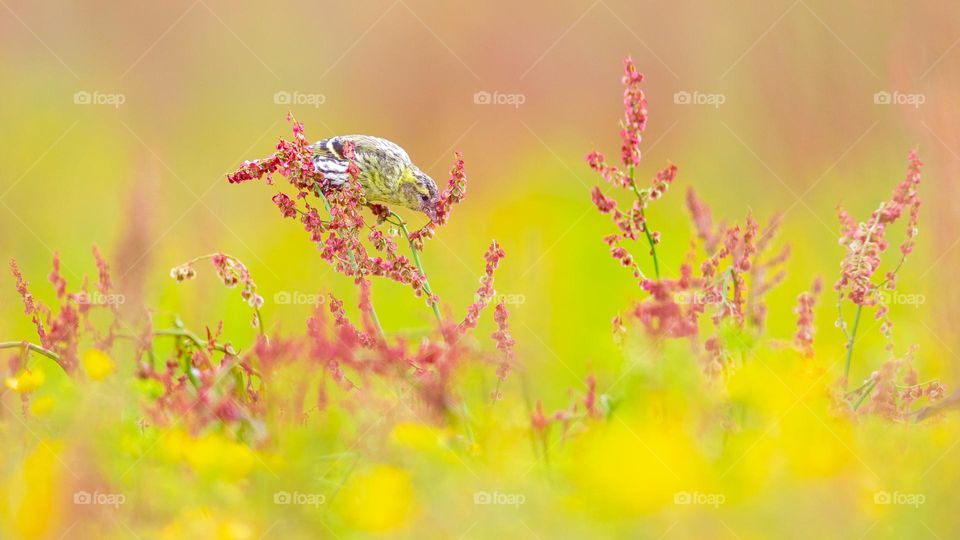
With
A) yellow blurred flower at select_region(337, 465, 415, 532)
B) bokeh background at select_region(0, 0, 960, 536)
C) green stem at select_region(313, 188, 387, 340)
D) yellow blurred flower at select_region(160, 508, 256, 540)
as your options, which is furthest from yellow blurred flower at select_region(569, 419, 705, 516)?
bokeh background at select_region(0, 0, 960, 536)

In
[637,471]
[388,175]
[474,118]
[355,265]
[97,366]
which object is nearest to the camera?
[637,471]

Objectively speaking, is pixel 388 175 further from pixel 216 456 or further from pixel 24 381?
pixel 216 456

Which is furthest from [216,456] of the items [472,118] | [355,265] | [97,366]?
[472,118]

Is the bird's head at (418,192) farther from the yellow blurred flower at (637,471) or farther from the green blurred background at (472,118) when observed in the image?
the yellow blurred flower at (637,471)

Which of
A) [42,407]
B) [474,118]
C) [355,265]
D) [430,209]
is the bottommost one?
[42,407]

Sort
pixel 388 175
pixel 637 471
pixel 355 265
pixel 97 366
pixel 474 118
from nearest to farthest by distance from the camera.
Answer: pixel 637 471 → pixel 97 366 → pixel 355 265 → pixel 388 175 → pixel 474 118

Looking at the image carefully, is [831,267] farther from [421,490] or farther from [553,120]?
[553,120]

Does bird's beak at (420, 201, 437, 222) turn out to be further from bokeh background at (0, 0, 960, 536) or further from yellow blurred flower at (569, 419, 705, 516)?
yellow blurred flower at (569, 419, 705, 516)
